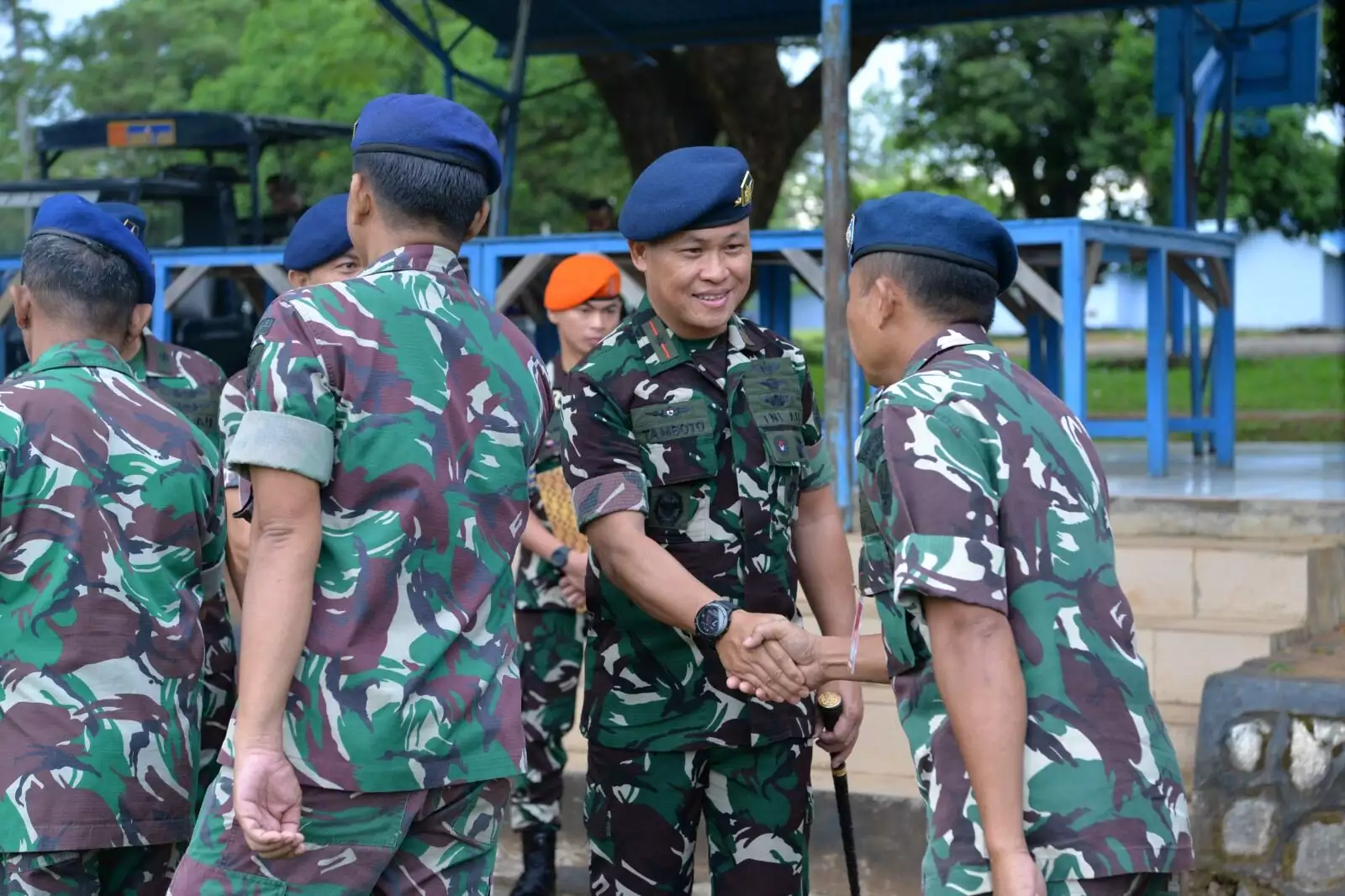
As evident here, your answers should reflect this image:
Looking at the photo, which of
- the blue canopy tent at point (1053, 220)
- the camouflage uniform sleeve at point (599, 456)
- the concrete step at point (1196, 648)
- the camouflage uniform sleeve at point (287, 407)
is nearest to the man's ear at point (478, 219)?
the camouflage uniform sleeve at point (287, 407)

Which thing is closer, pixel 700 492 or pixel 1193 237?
pixel 700 492

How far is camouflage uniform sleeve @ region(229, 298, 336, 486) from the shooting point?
2.25 meters

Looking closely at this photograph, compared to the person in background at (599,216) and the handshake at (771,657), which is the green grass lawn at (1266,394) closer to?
the person in background at (599,216)

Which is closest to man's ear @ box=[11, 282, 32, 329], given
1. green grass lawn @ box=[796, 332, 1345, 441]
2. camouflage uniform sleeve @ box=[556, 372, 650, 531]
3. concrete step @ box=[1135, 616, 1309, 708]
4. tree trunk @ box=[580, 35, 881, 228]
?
camouflage uniform sleeve @ box=[556, 372, 650, 531]

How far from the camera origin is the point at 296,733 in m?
2.34

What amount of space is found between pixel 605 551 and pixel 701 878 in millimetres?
2503

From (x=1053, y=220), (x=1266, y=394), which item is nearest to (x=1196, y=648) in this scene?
(x=1053, y=220)

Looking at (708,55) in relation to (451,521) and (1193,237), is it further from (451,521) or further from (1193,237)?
(451,521)

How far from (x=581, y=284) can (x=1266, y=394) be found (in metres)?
16.3

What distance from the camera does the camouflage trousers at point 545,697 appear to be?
5.07 meters

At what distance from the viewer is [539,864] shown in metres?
5.13

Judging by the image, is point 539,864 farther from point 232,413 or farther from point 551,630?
point 232,413

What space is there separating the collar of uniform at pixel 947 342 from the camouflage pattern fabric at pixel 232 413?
100 centimetres

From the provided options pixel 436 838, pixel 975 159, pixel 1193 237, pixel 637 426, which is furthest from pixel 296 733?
pixel 975 159
